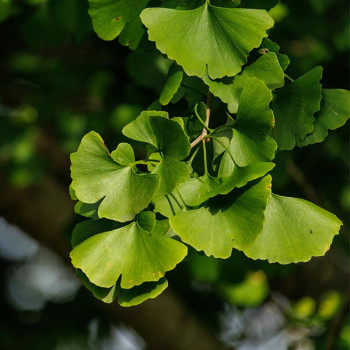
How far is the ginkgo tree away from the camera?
2.25ft

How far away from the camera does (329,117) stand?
2.64 ft

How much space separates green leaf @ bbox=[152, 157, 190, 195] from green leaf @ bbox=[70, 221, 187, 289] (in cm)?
5

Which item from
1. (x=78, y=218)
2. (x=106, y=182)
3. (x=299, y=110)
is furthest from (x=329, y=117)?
(x=78, y=218)

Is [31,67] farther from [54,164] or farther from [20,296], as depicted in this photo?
[20,296]

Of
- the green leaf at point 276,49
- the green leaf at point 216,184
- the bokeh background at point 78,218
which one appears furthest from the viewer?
the bokeh background at point 78,218

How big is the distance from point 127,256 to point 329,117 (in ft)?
0.99

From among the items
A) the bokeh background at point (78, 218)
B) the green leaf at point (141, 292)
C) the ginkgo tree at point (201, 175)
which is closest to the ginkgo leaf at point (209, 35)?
the ginkgo tree at point (201, 175)

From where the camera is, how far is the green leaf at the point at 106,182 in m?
0.69

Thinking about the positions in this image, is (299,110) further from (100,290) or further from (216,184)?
(100,290)

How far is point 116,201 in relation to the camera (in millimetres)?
700

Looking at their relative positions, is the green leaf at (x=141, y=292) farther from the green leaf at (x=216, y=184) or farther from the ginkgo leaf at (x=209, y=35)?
the ginkgo leaf at (x=209, y=35)

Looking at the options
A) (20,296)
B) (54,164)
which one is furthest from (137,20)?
(20,296)

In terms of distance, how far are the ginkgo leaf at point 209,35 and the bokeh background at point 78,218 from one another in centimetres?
59

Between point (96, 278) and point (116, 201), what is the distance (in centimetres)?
8
